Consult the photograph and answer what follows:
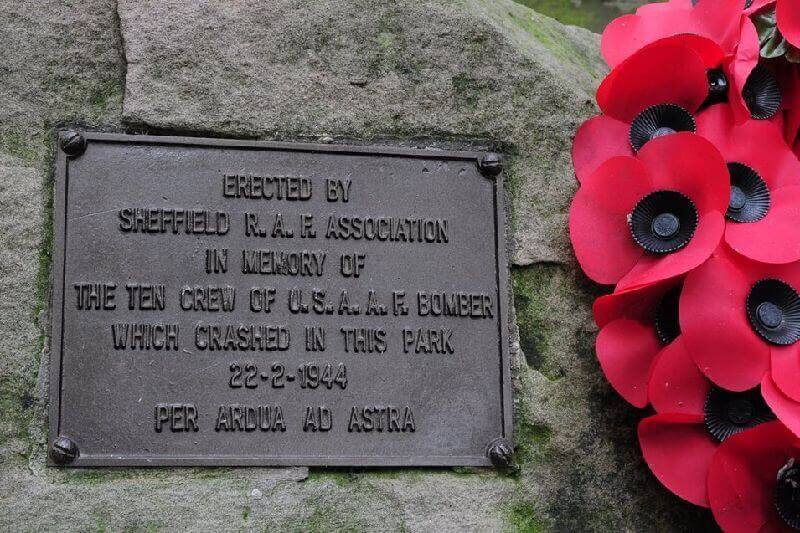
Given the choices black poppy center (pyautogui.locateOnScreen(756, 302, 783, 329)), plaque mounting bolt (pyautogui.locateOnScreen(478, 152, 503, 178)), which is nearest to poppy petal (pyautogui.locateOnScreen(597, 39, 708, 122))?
plaque mounting bolt (pyautogui.locateOnScreen(478, 152, 503, 178))

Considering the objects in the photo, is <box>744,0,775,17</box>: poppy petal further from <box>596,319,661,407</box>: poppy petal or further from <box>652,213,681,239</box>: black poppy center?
<box>596,319,661,407</box>: poppy petal

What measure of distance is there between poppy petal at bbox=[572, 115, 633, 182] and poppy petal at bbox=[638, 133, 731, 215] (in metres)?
0.13

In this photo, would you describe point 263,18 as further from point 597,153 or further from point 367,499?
point 367,499

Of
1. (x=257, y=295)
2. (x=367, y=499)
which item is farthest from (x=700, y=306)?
(x=257, y=295)

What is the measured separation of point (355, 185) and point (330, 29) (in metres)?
0.43

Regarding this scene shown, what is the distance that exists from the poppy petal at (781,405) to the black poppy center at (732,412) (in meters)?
0.10

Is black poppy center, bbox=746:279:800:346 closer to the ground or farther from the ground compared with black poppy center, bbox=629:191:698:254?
closer to the ground

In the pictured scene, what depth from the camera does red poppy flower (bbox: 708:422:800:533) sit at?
7.43 feet

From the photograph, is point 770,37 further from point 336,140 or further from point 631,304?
point 336,140

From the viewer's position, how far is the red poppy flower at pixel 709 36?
254cm

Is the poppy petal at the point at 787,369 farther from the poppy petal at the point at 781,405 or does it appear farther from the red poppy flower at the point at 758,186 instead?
the red poppy flower at the point at 758,186

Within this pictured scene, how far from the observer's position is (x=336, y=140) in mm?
2561

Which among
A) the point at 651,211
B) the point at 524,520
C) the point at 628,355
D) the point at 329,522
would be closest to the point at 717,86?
the point at 651,211

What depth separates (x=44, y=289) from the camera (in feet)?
7.66
